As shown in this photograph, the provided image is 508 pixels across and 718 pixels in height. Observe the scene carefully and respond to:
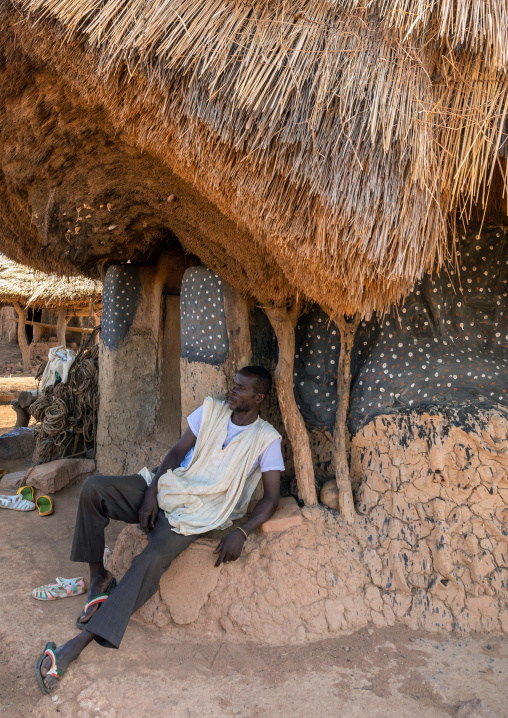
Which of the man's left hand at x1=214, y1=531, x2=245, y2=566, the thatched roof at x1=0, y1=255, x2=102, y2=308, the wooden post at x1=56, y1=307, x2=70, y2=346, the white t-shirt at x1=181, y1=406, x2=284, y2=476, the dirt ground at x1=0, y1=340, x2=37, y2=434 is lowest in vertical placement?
the dirt ground at x1=0, y1=340, x2=37, y2=434

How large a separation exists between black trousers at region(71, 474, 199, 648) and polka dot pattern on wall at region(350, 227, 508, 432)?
3.86 ft

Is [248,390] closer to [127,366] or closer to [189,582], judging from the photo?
[189,582]

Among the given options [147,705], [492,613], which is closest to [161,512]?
[147,705]

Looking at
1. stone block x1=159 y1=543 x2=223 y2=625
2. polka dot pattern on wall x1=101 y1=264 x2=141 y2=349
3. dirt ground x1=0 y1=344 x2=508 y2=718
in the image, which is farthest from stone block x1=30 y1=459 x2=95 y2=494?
stone block x1=159 y1=543 x2=223 y2=625

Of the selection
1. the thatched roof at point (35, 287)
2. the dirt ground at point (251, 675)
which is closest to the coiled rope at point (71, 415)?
the dirt ground at point (251, 675)

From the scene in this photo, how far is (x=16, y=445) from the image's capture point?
17.1 feet

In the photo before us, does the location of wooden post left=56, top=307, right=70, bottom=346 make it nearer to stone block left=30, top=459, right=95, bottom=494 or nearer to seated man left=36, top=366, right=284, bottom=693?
stone block left=30, top=459, right=95, bottom=494

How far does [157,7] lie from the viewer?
1.93 m

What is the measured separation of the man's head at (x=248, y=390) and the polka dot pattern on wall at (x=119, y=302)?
200 centimetres

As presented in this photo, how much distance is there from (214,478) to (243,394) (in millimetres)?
448

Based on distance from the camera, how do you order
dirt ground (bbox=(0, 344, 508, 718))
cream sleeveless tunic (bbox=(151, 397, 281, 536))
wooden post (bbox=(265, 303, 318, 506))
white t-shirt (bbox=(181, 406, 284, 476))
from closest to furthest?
dirt ground (bbox=(0, 344, 508, 718)), cream sleeveless tunic (bbox=(151, 397, 281, 536)), white t-shirt (bbox=(181, 406, 284, 476)), wooden post (bbox=(265, 303, 318, 506))

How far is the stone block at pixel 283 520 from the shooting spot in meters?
2.47

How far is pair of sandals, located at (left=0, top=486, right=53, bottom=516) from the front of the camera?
146 inches

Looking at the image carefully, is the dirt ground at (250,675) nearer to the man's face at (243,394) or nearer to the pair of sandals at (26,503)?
the man's face at (243,394)
